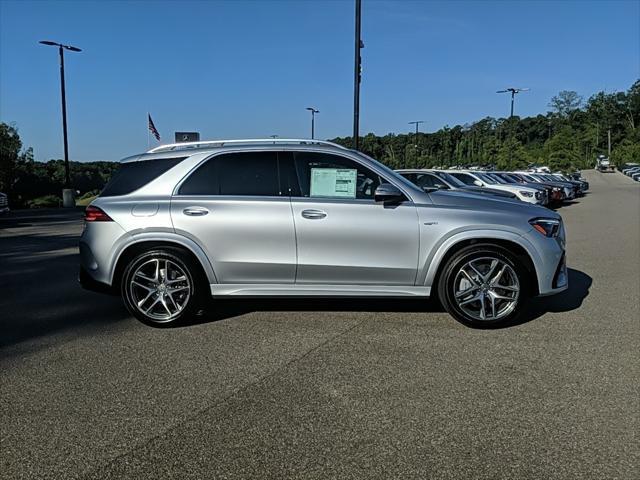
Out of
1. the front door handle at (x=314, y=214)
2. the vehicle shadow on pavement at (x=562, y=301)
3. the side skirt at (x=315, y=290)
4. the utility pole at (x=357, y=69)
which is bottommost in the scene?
the vehicle shadow on pavement at (x=562, y=301)

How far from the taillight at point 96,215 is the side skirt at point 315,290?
1210 millimetres

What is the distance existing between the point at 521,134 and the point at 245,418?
14530 centimetres

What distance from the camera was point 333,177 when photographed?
5383 mm

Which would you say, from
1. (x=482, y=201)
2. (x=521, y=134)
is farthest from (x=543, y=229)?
(x=521, y=134)

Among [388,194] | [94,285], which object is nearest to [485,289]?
[388,194]

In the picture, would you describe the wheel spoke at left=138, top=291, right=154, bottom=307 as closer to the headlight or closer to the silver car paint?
the silver car paint

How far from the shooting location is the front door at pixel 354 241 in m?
5.21

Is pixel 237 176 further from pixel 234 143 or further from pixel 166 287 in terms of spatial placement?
pixel 166 287

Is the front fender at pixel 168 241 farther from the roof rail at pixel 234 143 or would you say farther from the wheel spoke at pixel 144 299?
the roof rail at pixel 234 143

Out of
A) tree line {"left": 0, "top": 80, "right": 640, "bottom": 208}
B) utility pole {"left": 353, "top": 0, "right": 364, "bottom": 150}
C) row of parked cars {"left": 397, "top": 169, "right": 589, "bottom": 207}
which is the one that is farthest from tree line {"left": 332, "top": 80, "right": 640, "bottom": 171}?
utility pole {"left": 353, "top": 0, "right": 364, "bottom": 150}

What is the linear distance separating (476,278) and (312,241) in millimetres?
1581

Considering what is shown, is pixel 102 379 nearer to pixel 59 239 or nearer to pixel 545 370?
pixel 545 370

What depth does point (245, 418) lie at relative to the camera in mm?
3434

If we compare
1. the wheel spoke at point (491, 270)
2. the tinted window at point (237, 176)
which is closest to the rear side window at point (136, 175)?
the tinted window at point (237, 176)
